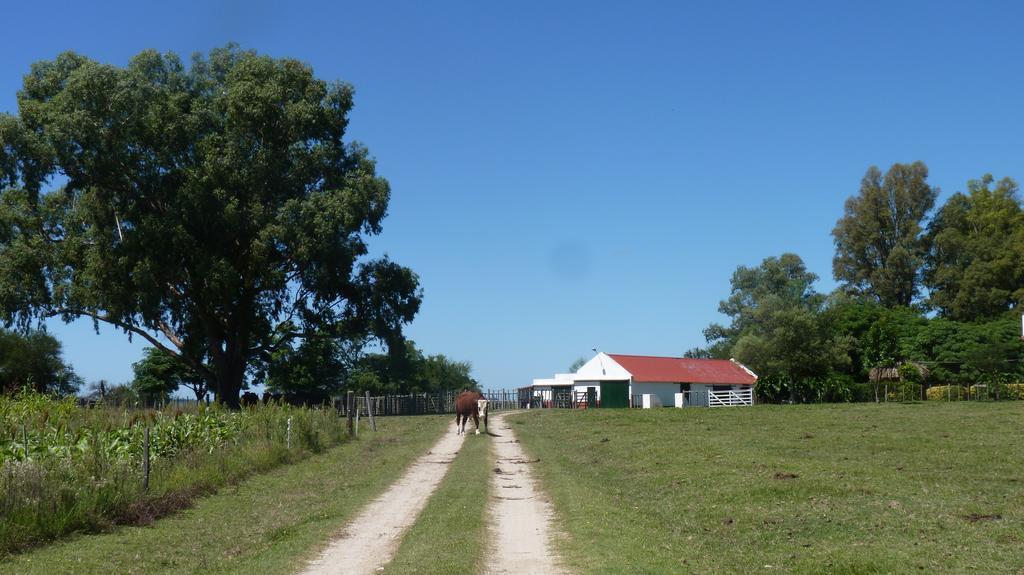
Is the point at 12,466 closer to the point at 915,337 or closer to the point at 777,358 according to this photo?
the point at 777,358

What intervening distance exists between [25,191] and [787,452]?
136ft

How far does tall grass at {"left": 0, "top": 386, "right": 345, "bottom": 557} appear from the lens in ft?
42.0

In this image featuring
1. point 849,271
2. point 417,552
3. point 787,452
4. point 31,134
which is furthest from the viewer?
point 849,271

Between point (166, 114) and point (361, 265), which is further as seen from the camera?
point (361, 265)

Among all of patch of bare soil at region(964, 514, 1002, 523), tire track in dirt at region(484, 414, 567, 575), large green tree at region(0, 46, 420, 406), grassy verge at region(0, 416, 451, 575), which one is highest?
large green tree at region(0, 46, 420, 406)

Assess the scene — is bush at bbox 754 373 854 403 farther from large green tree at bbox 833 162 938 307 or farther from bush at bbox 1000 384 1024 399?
large green tree at bbox 833 162 938 307

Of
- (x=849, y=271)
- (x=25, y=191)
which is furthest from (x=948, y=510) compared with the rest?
(x=849, y=271)

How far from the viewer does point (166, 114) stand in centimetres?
4597

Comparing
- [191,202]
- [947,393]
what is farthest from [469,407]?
[947,393]

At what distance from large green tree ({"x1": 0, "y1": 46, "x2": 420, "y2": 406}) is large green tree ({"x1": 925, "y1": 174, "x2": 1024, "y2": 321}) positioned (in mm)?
67442

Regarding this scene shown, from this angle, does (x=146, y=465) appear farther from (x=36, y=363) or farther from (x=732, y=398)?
(x=732, y=398)

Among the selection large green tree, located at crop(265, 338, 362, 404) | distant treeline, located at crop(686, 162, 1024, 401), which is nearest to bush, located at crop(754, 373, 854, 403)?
distant treeline, located at crop(686, 162, 1024, 401)

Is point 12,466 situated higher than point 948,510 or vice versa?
point 12,466

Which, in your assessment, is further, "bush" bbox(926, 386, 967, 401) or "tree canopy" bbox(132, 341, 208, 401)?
"tree canopy" bbox(132, 341, 208, 401)
